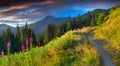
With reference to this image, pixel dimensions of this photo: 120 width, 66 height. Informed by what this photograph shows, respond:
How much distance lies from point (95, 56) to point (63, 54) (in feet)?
8.21

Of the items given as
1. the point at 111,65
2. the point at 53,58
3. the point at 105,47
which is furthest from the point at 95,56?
the point at 105,47

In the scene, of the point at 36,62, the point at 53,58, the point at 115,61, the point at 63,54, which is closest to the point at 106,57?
the point at 115,61

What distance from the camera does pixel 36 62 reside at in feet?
58.7

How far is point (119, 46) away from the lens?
26109mm

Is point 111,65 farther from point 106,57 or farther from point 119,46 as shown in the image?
point 119,46

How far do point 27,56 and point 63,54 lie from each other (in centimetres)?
504

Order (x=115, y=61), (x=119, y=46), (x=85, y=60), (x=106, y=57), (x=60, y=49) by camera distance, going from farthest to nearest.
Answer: (x=119, y=46) → (x=60, y=49) → (x=106, y=57) → (x=115, y=61) → (x=85, y=60)

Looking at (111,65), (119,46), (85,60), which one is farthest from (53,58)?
(119,46)

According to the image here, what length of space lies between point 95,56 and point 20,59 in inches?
198

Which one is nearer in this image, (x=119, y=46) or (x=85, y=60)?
(x=85, y=60)

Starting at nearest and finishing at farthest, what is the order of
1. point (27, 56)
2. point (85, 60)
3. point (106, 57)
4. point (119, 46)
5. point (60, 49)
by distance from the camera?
point (27, 56) < point (85, 60) < point (106, 57) < point (60, 49) < point (119, 46)

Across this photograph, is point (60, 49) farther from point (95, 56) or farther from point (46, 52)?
point (95, 56)

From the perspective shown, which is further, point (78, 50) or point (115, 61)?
point (78, 50)

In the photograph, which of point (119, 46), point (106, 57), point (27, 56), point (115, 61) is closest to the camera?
point (27, 56)
